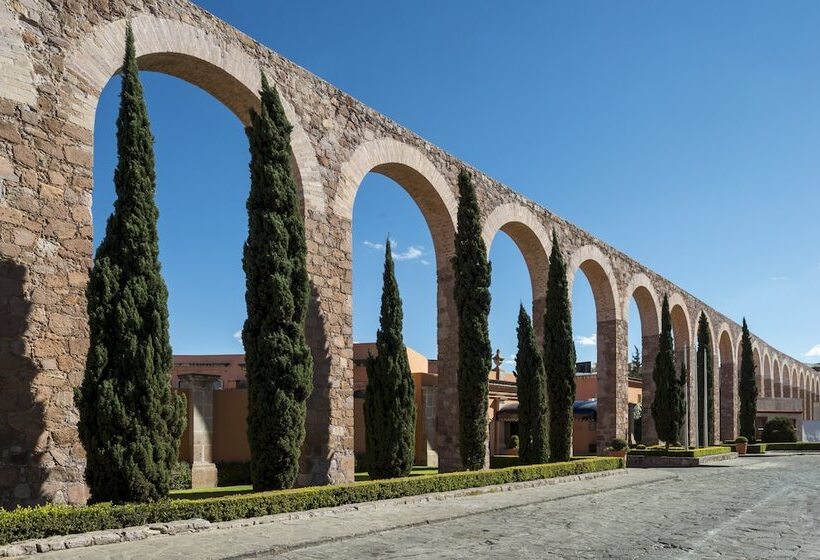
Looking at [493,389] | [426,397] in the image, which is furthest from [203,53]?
[493,389]

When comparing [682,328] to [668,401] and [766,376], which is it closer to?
[668,401]

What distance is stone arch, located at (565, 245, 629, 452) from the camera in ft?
89.8

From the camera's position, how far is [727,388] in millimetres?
45344

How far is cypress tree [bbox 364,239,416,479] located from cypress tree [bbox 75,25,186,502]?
199 inches

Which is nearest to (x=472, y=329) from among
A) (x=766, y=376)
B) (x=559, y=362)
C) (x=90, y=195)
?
(x=559, y=362)

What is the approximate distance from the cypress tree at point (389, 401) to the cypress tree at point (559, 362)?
636 cm

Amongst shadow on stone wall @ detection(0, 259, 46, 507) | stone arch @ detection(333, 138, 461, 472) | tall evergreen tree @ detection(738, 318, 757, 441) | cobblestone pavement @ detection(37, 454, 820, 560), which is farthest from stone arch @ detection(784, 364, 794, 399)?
shadow on stone wall @ detection(0, 259, 46, 507)

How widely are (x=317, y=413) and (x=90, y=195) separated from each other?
18.6 ft

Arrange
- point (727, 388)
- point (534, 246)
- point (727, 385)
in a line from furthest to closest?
point (727, 385)
point (727, 388)
point (534, 246)

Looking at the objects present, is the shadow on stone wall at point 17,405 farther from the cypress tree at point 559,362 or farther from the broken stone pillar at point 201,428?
the cypress tree at point 559,362

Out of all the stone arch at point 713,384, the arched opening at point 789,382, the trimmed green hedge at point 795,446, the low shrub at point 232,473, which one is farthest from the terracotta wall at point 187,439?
the arched opening at point 789,382

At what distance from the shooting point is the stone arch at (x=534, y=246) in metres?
22.7

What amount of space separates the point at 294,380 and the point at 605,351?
1856 cm

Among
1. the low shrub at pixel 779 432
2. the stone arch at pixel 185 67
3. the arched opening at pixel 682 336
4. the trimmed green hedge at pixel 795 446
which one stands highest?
the stone arch at pixel 185 67
